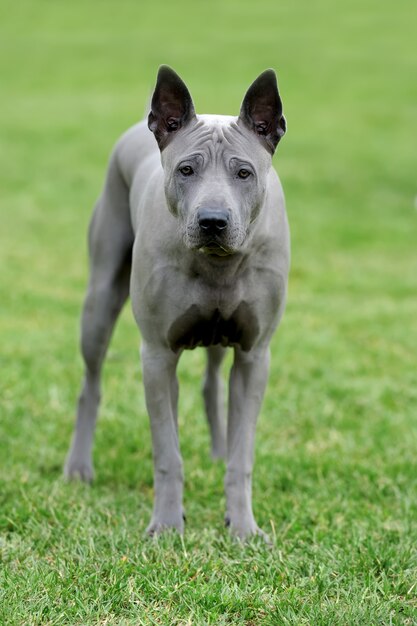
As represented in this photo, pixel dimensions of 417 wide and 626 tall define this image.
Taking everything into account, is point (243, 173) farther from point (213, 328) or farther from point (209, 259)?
point (213, 328)

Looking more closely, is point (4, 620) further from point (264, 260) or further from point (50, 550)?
point (264, 260)

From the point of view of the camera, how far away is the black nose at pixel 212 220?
11.9 feet

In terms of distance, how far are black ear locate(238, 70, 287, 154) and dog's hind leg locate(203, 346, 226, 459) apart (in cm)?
189

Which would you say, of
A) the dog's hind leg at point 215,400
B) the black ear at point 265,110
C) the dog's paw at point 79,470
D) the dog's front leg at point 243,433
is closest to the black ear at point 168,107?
the black ear at point 265,110

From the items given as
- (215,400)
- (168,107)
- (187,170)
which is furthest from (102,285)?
(187,170)

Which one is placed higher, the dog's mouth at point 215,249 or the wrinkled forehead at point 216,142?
the wrinkled forehead at point 216,142

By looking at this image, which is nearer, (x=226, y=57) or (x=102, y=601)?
(x=102, y=601)

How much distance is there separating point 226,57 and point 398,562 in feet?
84.6

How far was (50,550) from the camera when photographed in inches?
161

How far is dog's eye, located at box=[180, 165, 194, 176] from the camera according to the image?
3.85 metres

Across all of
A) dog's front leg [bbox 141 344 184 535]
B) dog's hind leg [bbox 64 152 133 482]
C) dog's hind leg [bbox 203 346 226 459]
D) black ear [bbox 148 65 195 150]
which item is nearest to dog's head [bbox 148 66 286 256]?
black ear [bbox 148 65 195 150]

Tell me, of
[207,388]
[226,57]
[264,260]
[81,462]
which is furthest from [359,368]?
[226,57]

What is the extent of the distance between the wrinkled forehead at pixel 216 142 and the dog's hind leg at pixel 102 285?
1.26 meters

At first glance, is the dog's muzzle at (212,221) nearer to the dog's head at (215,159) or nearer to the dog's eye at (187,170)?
the dog's head at (215,159)
